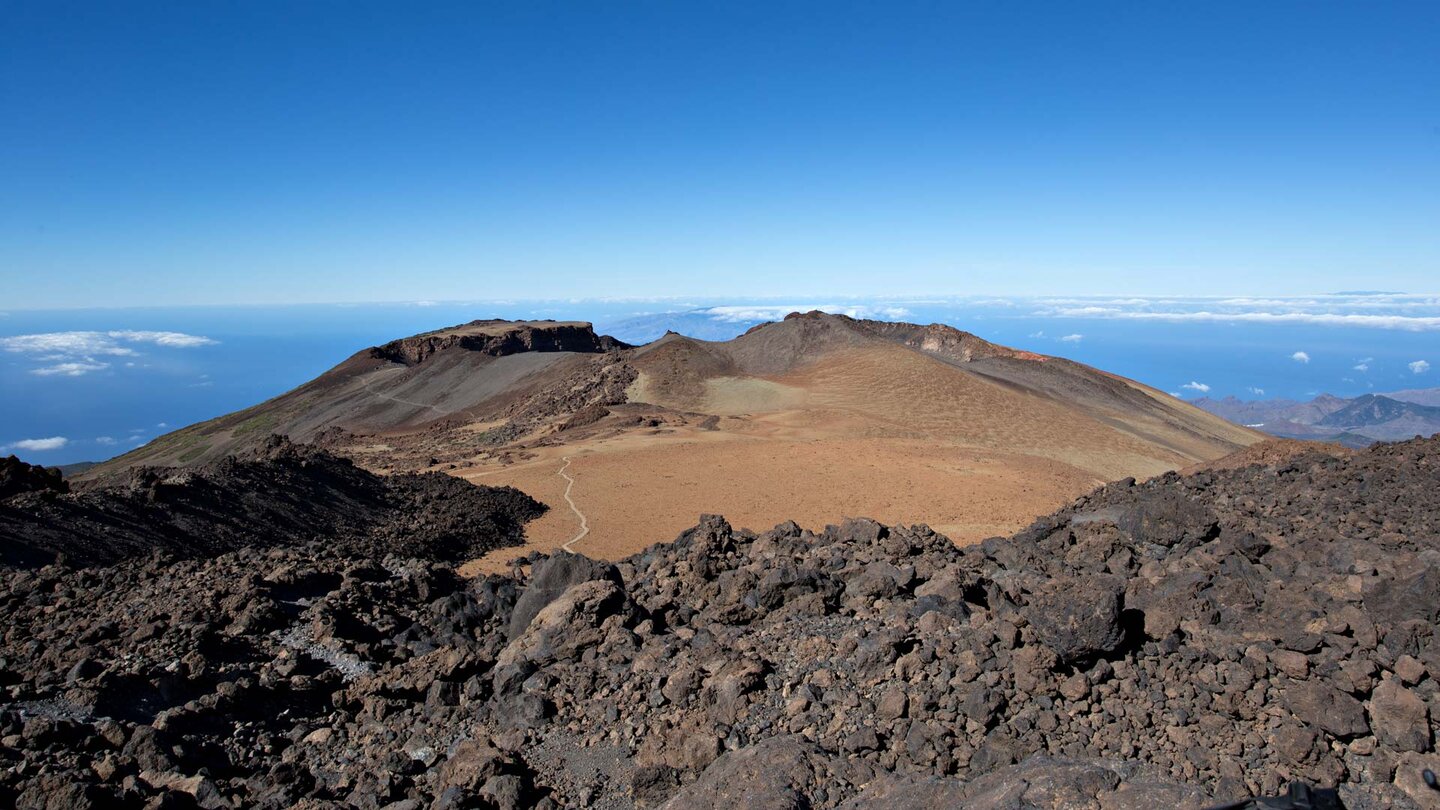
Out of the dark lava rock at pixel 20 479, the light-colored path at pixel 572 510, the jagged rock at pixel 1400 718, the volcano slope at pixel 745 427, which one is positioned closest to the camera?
the jagged rock at pixel 1400 718

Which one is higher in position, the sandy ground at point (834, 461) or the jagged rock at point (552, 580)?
the jagged rock at point (552, 580)

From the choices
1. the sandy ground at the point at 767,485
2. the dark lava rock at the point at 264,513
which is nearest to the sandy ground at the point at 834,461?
the sandy ground at the point at 767,485

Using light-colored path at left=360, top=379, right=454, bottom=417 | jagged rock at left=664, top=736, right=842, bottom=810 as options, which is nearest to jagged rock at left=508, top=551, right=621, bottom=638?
jagged rock at left=664, top=736, right=842, bottom=810

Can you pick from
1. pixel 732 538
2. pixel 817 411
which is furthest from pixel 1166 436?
pixel 732 538

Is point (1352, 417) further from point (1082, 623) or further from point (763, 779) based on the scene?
point (763, 779)

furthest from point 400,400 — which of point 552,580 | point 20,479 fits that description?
point 552,580

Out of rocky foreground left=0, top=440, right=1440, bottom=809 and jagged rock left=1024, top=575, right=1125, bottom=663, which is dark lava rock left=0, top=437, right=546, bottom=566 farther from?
jagged rock left=1024, top=575, right=1125, bottom=663

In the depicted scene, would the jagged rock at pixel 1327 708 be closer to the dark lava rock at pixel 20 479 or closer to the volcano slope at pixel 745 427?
the volcano slope at pixel 745 427
